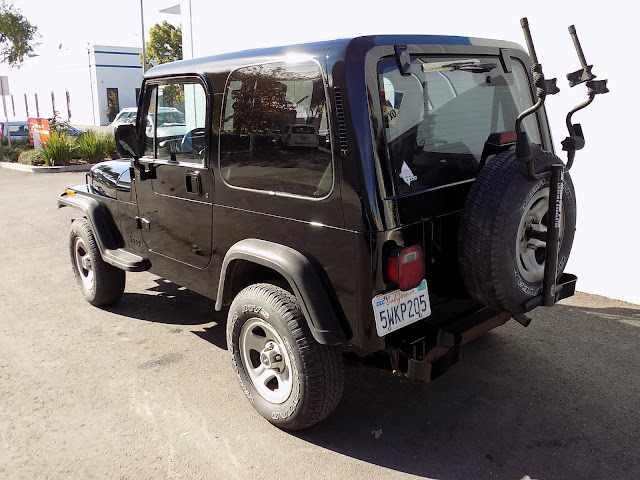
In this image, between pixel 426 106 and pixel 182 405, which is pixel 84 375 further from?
pixel 426 106

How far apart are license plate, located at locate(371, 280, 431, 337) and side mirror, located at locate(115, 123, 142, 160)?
2378 mm

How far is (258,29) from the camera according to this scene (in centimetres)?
816

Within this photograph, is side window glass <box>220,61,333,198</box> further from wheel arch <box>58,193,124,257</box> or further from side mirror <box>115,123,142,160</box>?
wheel arch <box>58,193,124,257</box>

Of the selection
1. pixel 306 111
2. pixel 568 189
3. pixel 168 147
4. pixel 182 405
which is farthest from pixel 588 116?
pixel 182 405

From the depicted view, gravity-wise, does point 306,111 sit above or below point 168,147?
above

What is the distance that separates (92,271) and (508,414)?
3.57 metres

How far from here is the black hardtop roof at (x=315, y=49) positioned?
8.43 feet

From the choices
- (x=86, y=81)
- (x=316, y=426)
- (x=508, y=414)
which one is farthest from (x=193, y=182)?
(x=86, y=81)

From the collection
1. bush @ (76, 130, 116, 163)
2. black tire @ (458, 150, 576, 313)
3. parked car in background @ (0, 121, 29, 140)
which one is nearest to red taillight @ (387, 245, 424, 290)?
black tire @ (458, 150, 576, 313)

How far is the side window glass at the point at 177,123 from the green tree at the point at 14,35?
24819 millimetres

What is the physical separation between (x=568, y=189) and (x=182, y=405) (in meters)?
2.61

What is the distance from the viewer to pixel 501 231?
8.46 ft

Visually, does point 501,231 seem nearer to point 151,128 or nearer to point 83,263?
point 151,128

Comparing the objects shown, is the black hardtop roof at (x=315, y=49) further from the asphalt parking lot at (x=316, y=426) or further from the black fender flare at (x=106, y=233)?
the asphalt parking lot at (x=316, y=426)
